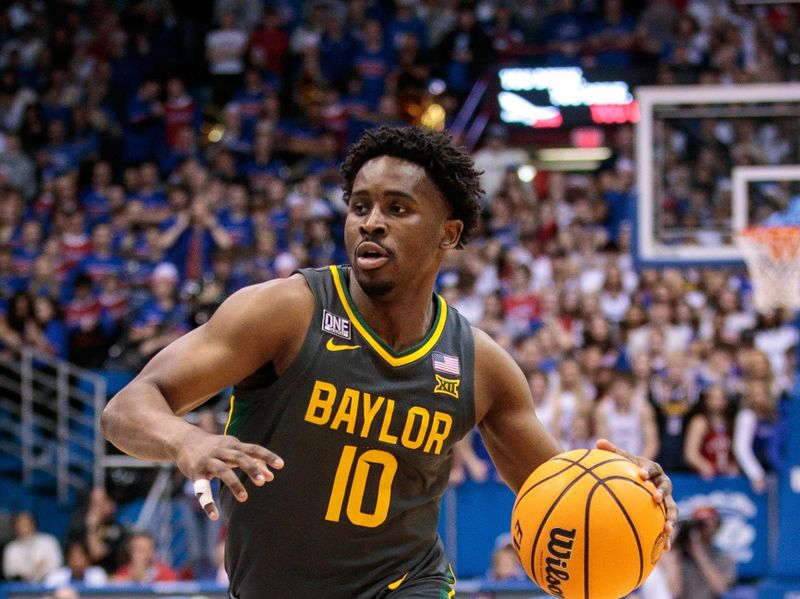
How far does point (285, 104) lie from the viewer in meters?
16.6

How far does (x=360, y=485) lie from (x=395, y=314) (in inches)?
22.9

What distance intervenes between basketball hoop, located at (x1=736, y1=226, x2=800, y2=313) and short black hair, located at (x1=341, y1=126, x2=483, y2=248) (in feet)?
20.9

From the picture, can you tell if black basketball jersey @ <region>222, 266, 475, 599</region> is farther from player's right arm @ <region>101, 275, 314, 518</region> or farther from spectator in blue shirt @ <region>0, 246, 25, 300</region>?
spectator in blue shirt @ <region>0, 246, 25, 300</region>

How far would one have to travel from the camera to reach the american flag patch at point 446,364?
13.4 feet

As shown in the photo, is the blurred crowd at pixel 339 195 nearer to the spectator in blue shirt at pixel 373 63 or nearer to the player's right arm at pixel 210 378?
the spectator in blue shirt at pixel 373 63

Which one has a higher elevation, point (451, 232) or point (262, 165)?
point (262, 165)

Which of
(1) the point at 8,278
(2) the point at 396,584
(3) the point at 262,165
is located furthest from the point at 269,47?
(2) the point at 396,584

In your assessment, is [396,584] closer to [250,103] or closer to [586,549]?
[586,549]

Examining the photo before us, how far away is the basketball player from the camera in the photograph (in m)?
3.82

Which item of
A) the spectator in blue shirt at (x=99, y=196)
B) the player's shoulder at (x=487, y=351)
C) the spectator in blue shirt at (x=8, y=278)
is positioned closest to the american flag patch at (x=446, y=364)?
the player's shoulder at (x=487, y=351)

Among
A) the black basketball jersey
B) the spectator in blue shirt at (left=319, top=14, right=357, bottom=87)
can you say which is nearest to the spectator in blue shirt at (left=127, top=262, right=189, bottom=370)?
the spectator in blue shirt at (left=319, top=14, right=357, bottom=87)

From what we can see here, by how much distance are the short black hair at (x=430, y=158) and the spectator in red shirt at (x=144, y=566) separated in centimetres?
634

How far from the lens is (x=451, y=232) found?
4184mm

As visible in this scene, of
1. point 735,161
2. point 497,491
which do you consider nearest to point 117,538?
point 497,491
